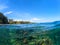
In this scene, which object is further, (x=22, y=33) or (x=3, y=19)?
(x=22, y=33)

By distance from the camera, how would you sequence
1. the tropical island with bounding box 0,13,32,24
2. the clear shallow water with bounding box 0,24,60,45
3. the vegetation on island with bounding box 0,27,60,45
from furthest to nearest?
1. the vegetation on island with bounding box 0,27,60,45
2. the clear shallow water with bounding box 0,24,60,45
3. the tropical island with bounding box 0,13,32,24

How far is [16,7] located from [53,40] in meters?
3.84

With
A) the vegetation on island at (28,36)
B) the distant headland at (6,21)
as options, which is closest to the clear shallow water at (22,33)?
the vegetation on island at (28,36)

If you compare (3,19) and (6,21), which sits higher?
(3,19)

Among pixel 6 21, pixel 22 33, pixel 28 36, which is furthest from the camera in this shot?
pixel 28 36

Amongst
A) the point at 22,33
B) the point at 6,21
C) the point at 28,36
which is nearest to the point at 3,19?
the point at 6,21

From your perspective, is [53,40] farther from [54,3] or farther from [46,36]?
[54,3]

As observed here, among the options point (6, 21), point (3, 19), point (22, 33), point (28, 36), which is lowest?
point (28, 36)

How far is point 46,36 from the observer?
9.79 metres

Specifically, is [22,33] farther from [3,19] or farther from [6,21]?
[3,19]

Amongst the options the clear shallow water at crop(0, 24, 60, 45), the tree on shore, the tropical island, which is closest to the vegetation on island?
the clear shallow water at crop(0, 24, 60, 45)

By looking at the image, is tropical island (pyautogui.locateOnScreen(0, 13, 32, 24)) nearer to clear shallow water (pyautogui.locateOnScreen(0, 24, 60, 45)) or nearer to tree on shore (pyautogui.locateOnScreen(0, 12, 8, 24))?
tree on shore (pyautogui.locateOnScreen(0, 12, 8, 24))

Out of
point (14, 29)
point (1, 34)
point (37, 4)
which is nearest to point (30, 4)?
point (37, 4)

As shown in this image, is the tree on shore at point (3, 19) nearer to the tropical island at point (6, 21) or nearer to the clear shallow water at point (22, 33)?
the tropical island at point (6, 21)
